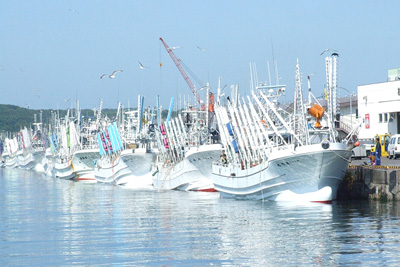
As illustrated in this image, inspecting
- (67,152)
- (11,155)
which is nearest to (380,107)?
(67,152)

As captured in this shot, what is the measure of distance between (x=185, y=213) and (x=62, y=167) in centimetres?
5897

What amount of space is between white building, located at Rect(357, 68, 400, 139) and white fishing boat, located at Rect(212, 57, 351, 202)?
2968 centimetres

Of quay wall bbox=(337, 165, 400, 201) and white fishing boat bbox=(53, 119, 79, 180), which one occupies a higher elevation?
white fishing boat bbox=(53, 119, 79, 180)

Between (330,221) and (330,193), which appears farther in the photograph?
(330,193)

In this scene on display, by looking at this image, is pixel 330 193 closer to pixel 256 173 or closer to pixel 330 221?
pixel 256 173

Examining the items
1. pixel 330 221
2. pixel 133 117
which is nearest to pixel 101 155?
pixel 133 117

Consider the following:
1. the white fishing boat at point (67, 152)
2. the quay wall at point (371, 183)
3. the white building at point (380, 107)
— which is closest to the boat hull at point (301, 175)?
the quay wall at point (371, 183)

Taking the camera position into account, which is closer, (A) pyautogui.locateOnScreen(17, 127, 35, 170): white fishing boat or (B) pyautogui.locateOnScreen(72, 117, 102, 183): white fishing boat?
(B) pyautogui.locateOnScreen(72, 117, 102, 183): white fishing boat

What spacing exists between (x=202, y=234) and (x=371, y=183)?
14126mm

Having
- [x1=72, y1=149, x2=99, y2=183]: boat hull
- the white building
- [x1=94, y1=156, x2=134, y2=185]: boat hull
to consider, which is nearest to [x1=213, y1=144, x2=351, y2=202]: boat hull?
[x1=94, y1=156, x2=134, y2=185]: boat hull

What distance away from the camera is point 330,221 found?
117 ft

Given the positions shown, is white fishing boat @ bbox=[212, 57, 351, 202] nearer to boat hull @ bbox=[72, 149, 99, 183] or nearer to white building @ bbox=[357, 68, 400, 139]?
white building @ bbox=[357, 68, 400, 139]

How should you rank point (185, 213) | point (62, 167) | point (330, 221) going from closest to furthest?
point (330, 221) < point (185, 213) < point (62, 167)

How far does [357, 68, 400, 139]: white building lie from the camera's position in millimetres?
76750
